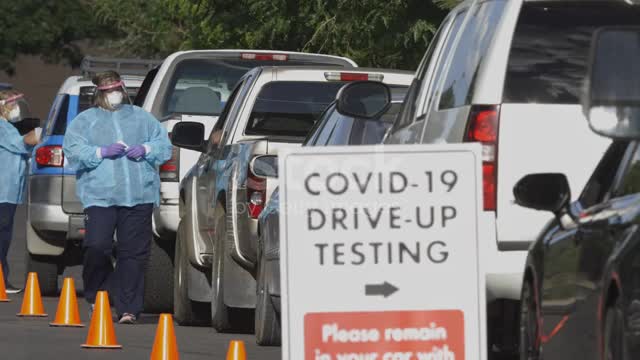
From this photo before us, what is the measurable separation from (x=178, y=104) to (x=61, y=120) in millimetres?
2222

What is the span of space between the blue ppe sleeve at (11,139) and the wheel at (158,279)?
3.62m

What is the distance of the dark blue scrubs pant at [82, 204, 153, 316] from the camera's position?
14945 millimetres

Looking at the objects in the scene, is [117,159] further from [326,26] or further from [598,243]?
[598,243]

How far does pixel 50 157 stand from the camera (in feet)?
60.2

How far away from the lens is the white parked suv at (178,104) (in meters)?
Result: 16.7

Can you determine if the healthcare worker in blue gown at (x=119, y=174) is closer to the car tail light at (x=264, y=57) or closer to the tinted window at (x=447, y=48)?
the car tail light at (x=264, y=57)

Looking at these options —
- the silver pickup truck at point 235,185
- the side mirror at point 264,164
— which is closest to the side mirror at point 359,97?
the side mirror at point 264,164

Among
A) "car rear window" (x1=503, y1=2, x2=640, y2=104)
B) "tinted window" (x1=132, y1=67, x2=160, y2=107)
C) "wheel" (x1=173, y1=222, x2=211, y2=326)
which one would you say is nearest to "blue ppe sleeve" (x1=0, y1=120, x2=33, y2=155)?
"tinted window" (x1=132, y1=67, x2=160, y2=107)

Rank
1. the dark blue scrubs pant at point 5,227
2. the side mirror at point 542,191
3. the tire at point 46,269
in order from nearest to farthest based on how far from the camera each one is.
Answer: the side mirror at point 542,191
the tire at point 46,269
the dark blue scrubs pant at point 5,227

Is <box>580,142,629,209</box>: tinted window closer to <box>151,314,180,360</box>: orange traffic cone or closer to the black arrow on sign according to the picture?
the black arrow on sign

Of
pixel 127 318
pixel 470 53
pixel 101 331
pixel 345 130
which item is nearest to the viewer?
pixel 470 53

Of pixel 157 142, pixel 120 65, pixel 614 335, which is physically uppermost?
pixel 120 65

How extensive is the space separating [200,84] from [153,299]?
6.20 ft

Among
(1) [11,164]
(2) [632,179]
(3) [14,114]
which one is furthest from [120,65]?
(2) [632,179]
